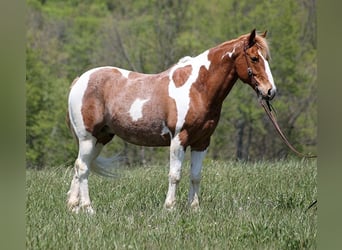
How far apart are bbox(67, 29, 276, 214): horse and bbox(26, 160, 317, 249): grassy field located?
1.34 ft

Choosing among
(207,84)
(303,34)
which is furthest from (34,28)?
(207,84)

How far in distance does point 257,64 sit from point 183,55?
2118 cm

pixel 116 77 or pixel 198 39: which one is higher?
pixel 116 77

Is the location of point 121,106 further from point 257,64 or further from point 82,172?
point 257,64

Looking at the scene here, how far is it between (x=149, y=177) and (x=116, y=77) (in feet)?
6.67

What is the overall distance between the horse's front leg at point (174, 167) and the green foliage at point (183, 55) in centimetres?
1831

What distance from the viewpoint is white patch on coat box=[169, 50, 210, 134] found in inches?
233

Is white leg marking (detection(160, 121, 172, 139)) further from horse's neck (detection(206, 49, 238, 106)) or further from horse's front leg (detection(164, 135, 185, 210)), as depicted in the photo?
horse's neck (detection(206, 49, 238, 106))

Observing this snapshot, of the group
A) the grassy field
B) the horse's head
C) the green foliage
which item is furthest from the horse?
the green foliage

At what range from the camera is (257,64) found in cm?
590

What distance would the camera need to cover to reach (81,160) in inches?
254

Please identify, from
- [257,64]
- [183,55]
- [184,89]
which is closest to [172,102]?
[184,89]

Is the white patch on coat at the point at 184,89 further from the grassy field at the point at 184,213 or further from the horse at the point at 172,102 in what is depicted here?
the grassy field at the point at 184,213
